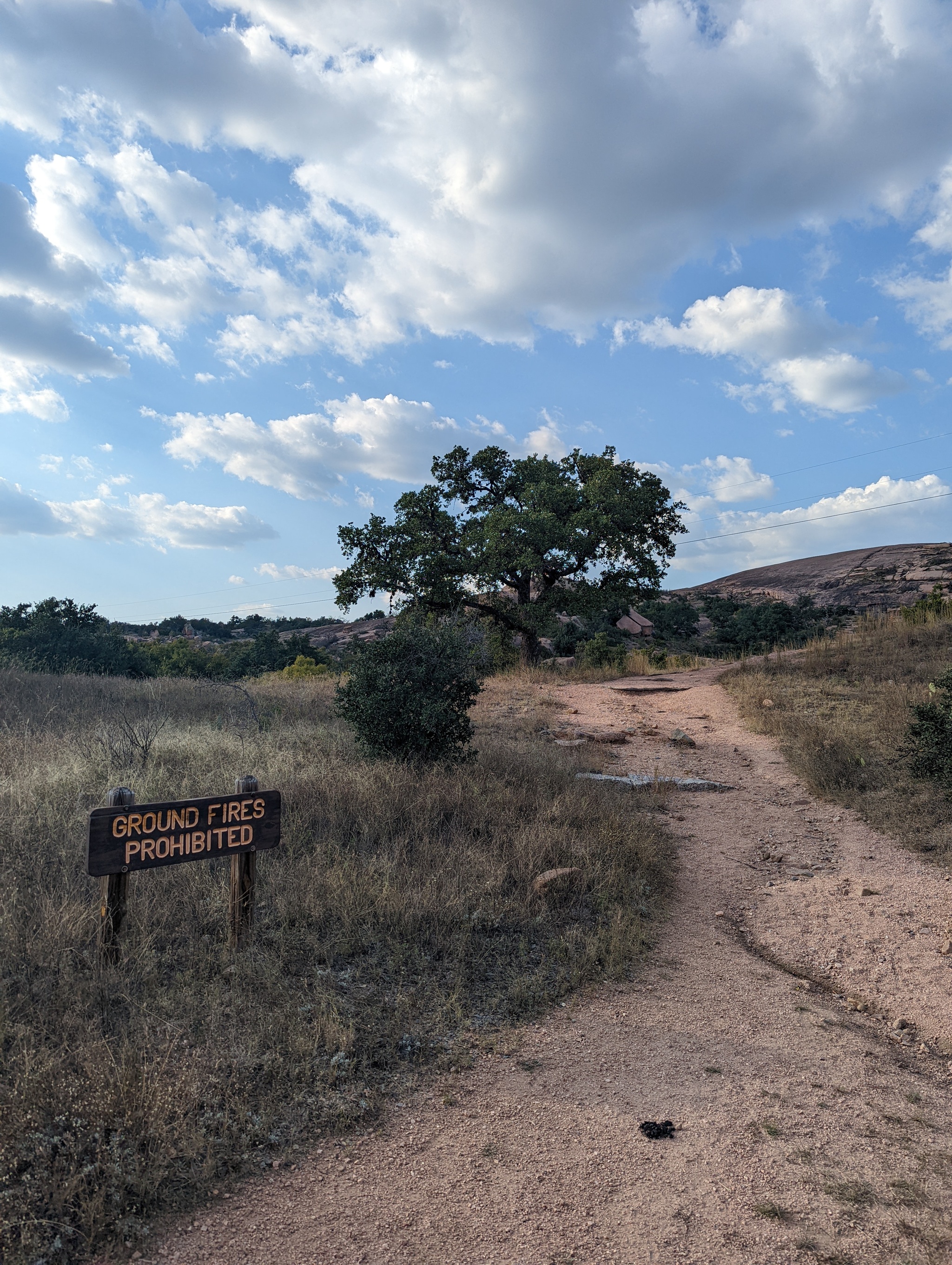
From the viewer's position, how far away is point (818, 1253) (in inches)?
A: 115

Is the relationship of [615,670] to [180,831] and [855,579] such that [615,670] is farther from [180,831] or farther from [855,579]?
[855,579]

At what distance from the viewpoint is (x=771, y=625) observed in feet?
116

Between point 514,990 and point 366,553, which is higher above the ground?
point 366,553

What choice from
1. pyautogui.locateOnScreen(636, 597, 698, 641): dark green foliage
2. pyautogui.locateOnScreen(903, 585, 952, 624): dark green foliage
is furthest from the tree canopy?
pyautogui.locateOnScreen(636, 597, 698, 641): dark green foliage

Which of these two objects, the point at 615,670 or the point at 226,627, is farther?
the point at 226,627

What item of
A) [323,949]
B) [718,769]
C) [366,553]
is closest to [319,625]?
[366,553]

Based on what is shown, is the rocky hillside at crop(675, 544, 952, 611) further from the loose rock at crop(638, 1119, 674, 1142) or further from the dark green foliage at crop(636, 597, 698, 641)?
the loose rock at crop(638, 1119, 674, 1142)

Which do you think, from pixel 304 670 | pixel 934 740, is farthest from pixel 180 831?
pixel 304 670

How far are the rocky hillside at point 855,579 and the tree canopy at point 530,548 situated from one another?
2017 cm

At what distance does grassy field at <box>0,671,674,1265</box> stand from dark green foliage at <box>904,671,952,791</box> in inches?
150

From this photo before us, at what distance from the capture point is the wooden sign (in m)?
4.66

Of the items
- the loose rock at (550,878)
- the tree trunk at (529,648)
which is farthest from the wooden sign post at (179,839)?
the tree trunk at (529,648)

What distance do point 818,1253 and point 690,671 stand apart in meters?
20.6

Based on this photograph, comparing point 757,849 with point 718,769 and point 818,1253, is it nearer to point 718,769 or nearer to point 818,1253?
point 718,769
